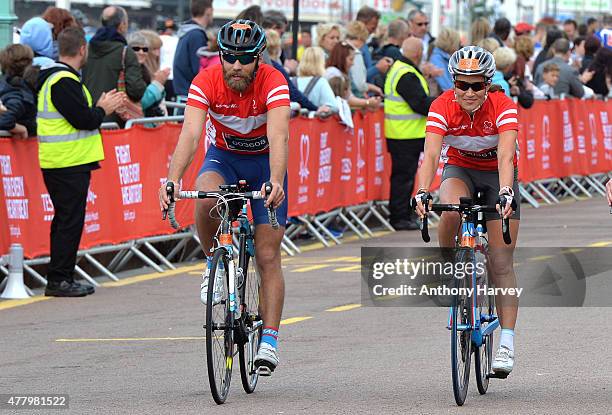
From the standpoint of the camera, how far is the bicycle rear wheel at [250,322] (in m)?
8.77

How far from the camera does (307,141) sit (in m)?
17.1

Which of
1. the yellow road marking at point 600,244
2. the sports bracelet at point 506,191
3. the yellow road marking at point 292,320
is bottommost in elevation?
the yellow road marking at point 600,244

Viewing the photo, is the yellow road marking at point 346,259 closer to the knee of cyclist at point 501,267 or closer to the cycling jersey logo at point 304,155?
the cycling jersey logo at point 304,155

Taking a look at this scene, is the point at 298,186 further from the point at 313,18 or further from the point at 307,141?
the point at 313,18

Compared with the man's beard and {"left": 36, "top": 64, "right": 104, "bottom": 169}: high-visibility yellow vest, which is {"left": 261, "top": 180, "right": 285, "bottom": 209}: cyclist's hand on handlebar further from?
{"left": 36, "top": 64, "right": 104, "bottom": 169}: high-visibility yellow vest

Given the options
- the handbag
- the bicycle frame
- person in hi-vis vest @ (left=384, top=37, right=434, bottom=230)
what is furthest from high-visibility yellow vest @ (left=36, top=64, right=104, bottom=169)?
person in hi-vis vest @ (left=384, top=37, right=434, bottom=230)

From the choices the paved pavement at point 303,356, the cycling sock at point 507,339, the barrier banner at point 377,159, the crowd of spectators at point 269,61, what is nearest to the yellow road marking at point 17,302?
the paved pavement at point 303,356

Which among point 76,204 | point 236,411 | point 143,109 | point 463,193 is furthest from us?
point 143,109

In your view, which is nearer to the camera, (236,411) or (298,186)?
(236,411)

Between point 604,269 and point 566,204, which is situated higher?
point 604,269

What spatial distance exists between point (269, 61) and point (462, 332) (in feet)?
24.5

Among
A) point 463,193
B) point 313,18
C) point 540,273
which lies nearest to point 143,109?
point 540,273

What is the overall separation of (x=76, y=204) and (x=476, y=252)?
5364 mm

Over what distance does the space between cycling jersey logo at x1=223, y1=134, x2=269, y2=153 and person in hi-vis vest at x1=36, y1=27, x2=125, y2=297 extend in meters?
4.33
